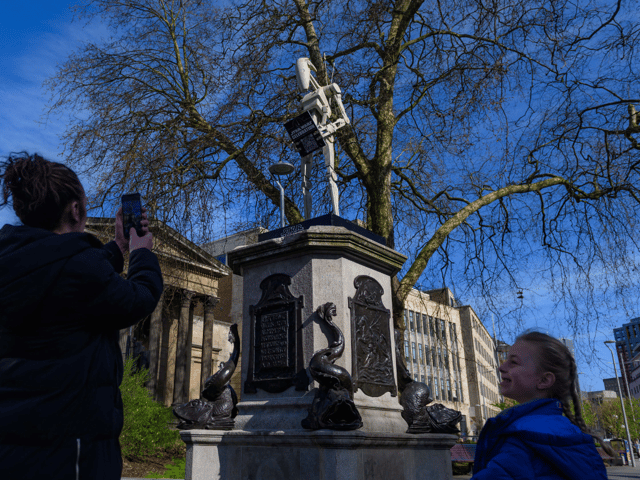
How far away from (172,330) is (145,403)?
28969 mm

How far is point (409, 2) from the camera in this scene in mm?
11930

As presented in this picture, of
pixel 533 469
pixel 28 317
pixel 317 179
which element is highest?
pixel 317 179

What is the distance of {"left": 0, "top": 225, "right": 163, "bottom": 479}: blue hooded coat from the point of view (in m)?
1.63

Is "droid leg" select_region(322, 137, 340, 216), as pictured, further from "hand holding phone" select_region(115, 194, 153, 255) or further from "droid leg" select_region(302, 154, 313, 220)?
"hand holding phone" select_region(115, 194, 153, 255)

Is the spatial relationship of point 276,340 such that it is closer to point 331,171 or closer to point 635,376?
point 331,171

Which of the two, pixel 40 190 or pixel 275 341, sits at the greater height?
pixel 275 341

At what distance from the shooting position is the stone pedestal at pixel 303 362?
575 centimetres

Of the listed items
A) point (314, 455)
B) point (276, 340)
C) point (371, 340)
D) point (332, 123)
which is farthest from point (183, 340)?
point (314, 455)

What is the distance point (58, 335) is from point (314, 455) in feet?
13.5

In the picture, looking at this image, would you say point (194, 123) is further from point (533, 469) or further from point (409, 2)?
point (533, 469)

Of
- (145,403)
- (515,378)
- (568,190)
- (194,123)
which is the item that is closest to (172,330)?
(145,403)

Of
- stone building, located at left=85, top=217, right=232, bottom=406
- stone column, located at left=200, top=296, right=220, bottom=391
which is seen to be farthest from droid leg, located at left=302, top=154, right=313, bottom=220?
stone column, located at left=200, top=296, right=220, bottom=391

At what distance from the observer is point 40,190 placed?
6.37 feet

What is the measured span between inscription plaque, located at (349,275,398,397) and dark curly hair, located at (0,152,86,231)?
456cm
